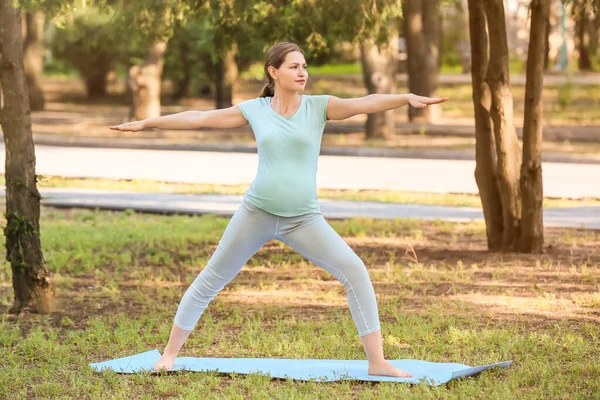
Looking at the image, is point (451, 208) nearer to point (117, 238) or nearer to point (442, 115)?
point (117, 238)

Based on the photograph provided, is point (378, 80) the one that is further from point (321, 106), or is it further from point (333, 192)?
point (321, 106)

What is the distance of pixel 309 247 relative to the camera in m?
5.96

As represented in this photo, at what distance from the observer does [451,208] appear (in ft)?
45.2

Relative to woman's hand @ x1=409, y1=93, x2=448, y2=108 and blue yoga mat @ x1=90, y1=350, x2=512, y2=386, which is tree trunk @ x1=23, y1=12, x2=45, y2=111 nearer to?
blue yoga mat @ x1=90, y1=350, x2=512, y2=386

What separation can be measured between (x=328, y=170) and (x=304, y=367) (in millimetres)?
12650

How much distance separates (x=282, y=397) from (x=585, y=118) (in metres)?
25.5

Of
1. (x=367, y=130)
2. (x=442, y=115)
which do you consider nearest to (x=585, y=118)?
(x=442, y=115)

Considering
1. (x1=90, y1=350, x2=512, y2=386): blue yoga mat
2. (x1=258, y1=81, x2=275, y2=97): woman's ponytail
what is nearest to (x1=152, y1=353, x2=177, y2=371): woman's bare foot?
(x1=90, y1=350, x2=512, y2=386): blue yoga mat

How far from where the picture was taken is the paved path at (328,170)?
55.1 feet

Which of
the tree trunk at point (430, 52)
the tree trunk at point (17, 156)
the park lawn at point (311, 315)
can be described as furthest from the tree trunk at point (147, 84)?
the tree trunk at point (17, 156)

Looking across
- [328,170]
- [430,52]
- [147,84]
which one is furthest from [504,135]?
[147,84]

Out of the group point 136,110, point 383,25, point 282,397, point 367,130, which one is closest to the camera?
point 282,397

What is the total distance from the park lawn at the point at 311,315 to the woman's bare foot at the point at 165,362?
11 centimetres

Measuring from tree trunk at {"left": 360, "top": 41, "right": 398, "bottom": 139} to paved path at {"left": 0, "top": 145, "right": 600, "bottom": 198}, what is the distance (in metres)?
3.44
